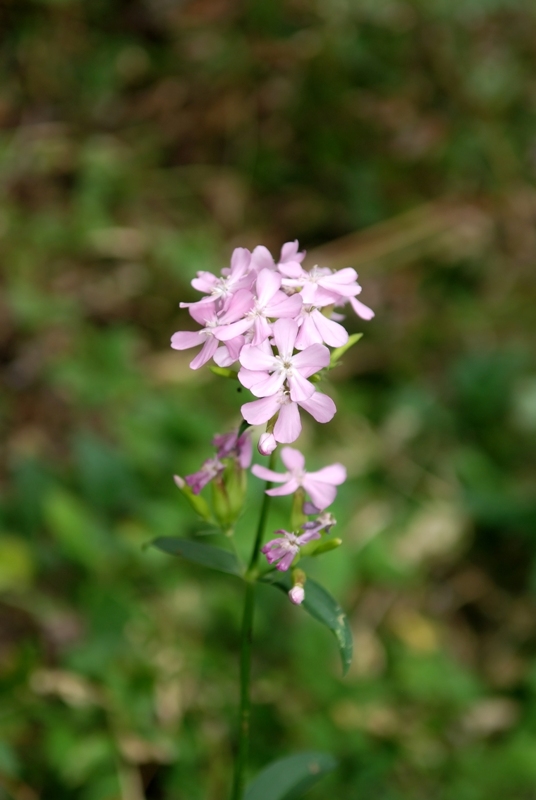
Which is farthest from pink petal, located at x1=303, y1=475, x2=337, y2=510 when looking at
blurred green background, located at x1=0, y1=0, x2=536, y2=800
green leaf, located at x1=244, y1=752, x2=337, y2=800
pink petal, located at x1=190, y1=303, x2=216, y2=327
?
blurred green background, located at x1=0, y1=0, x2=536, y2=800

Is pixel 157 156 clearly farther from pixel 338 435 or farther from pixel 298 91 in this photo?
pixel 338 435

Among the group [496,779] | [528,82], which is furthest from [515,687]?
[528,82]

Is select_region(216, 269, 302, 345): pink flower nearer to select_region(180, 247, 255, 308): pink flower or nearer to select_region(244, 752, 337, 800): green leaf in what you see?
select_region(180, 247, 255, 308): pink flower

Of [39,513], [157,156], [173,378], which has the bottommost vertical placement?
[39,513]

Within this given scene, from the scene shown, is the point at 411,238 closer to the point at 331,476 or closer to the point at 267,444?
the point at 331,476

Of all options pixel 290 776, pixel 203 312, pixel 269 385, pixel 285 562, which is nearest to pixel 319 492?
pixel 285 562

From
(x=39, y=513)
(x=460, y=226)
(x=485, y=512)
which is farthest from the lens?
(x=460, y=226)

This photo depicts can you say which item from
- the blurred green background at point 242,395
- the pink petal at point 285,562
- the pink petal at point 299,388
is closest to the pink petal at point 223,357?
the pink petal at point 299,388

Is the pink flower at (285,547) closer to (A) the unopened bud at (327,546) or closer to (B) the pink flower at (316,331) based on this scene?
(A) the unopened bud at (327,546)
